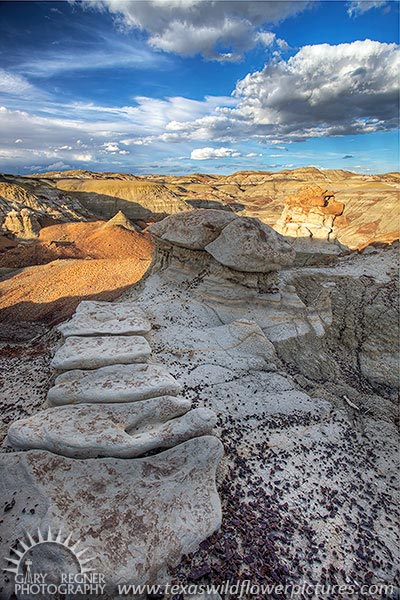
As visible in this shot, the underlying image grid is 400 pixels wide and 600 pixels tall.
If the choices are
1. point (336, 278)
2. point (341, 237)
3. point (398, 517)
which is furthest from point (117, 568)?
point (341, 237)

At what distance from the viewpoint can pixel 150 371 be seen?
5750 mm

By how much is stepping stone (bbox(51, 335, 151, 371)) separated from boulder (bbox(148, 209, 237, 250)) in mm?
4306

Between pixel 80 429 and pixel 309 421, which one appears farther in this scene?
pixel 309 421

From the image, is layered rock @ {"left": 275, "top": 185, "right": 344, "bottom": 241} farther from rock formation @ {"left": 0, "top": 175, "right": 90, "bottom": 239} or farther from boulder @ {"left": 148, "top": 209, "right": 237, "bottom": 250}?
rock formation @ {"left": 0, "top": 175, "right": 90, "bottom": 239}

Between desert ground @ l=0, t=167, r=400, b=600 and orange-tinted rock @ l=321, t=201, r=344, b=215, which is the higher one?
orange-tinted rock @ l=321, t=201, r=344, b=215

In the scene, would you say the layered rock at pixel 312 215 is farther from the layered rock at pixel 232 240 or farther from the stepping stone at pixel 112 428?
the stepping stone at pixel 112 428

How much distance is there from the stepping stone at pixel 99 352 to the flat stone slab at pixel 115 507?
5.73 ft

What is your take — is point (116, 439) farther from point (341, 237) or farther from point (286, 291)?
point (341, 237)

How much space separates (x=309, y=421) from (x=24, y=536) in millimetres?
4992

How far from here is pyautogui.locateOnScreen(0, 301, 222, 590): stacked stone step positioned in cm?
365

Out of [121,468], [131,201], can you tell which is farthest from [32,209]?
[121,468]

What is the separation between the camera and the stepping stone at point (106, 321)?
6886mm

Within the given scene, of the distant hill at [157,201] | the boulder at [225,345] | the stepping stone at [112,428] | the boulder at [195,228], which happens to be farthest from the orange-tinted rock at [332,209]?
the stepping stone at [112,428]

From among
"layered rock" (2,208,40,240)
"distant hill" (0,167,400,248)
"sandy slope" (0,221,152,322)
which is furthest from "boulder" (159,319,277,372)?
"layered rock" (2,208,40,240)
